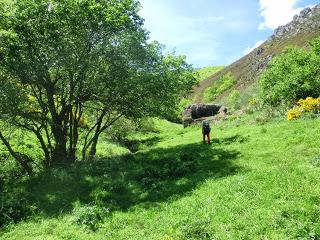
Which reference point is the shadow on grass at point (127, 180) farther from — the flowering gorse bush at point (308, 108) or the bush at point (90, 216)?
the flowering gorse bush at point (308, 108)

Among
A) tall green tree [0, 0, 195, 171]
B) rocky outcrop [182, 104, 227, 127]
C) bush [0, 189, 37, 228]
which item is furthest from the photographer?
rocky outcrop [182, 104, 227, 127]

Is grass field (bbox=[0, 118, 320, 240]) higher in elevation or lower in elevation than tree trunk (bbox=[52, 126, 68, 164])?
lower

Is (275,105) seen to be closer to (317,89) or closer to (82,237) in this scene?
(317,89)

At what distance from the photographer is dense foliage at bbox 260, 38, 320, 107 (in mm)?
44344

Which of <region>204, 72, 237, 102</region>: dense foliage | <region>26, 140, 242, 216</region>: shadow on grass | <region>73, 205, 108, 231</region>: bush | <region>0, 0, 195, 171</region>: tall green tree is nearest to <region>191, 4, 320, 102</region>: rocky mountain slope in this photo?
<region>204, 72, 237, 102</region>: dense foliage

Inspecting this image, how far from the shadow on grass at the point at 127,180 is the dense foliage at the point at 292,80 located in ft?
60.7

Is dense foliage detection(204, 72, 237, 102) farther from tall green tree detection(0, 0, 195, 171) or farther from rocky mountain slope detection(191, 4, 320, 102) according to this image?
tall green tree detection(0, 0, 195, 171)

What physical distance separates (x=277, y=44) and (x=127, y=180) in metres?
150

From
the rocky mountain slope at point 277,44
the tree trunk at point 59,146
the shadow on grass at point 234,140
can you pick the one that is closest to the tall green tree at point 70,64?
the tree trunk at point 59,146

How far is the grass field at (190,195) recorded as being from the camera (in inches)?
627

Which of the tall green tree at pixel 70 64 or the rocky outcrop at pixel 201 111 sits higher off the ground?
the tall green tree at pixel 70 64

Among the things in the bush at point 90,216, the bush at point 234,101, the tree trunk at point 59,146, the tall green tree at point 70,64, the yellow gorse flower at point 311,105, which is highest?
the tall green tree at point 70,64

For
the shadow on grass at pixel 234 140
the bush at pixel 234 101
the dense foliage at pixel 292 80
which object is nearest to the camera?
the shadow on grass at pixel 234 140

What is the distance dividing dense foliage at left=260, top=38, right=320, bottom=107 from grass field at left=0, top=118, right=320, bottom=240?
47.2 ft
